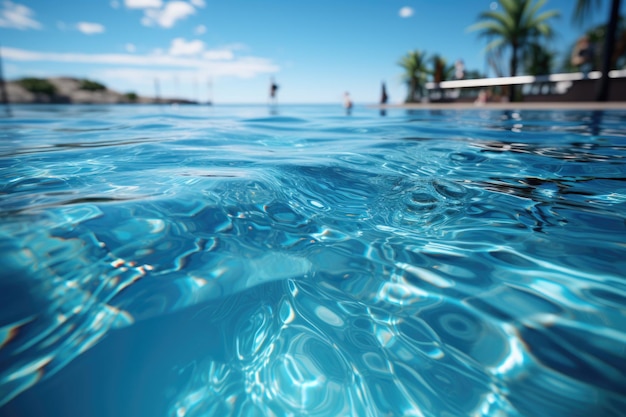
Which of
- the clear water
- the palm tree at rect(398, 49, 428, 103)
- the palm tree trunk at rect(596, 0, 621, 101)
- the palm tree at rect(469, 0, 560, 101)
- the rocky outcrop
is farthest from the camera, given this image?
the rocky outcrop

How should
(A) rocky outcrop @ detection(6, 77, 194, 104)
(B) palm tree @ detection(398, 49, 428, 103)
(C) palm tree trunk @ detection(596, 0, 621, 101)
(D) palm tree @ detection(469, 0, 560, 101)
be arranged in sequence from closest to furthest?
(C) palm tree trunk @ detection(596, 0, 621, 101), (D) palm tree @ detection(469, 0, 560, 101), (B) palm tree @ detection(398, 49, 428, 103), (A) rocky outcrop @ detection(6, 77, 194, 104)

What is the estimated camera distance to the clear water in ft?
3.11

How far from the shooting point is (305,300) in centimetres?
130

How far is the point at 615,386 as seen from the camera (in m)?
0.92

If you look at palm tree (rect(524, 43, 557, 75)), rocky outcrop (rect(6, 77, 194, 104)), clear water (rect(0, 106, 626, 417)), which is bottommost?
clear water (rect(0, 106, 626, 417))

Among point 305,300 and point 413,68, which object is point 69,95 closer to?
point 413,68

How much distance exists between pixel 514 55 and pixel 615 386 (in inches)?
998

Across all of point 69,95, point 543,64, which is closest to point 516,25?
point 543,64

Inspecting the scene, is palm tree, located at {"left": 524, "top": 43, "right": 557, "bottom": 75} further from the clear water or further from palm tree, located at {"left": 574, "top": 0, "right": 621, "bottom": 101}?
the clear water

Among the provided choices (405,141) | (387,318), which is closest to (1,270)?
(387,318)

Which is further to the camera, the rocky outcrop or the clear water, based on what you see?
the rocky outcrop

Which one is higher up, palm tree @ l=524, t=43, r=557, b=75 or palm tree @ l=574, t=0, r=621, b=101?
palm tree @ l=524, t=43, r=557, b=75

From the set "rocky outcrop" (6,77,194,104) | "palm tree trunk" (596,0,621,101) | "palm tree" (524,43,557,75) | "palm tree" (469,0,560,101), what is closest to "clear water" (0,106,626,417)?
"palm tree trunk" (596,0,621,101)

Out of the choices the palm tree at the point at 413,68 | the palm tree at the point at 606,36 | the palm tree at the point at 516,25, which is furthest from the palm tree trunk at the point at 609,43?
the palm tree at the point at 413,68
